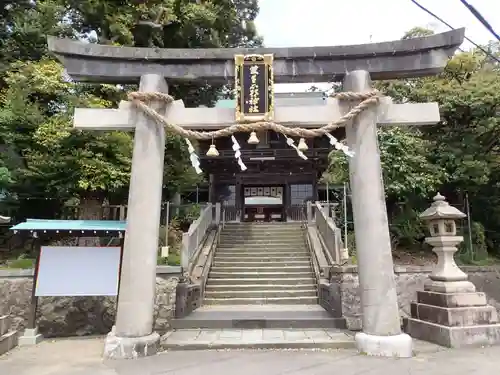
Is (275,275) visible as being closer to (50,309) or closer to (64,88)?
(50,309)

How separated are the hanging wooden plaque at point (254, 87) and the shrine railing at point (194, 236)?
5.19m

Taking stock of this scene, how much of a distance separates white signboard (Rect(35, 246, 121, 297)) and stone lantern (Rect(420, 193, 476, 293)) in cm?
633

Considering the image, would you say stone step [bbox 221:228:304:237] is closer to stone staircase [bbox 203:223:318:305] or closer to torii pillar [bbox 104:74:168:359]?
stone staircase [bbox 203:223:318:305]

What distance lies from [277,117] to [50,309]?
6.71 meters

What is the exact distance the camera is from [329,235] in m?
11.7

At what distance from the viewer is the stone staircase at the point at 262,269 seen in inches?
393

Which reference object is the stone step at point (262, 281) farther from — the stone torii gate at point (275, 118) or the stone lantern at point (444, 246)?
the stone torii gate at point (275, 118)

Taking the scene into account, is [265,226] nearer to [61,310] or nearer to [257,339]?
[61,310]

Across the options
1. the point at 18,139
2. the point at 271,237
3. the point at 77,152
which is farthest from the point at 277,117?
the point at 18,139

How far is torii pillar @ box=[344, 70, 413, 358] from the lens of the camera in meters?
5.48

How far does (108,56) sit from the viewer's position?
6320 mm

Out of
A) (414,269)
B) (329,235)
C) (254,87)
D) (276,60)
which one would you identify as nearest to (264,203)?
(329,235)

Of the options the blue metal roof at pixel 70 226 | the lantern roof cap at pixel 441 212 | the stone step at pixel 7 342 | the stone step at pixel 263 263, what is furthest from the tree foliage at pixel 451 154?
the stone step at pixel 7 342

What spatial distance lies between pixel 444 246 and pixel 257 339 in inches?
163
